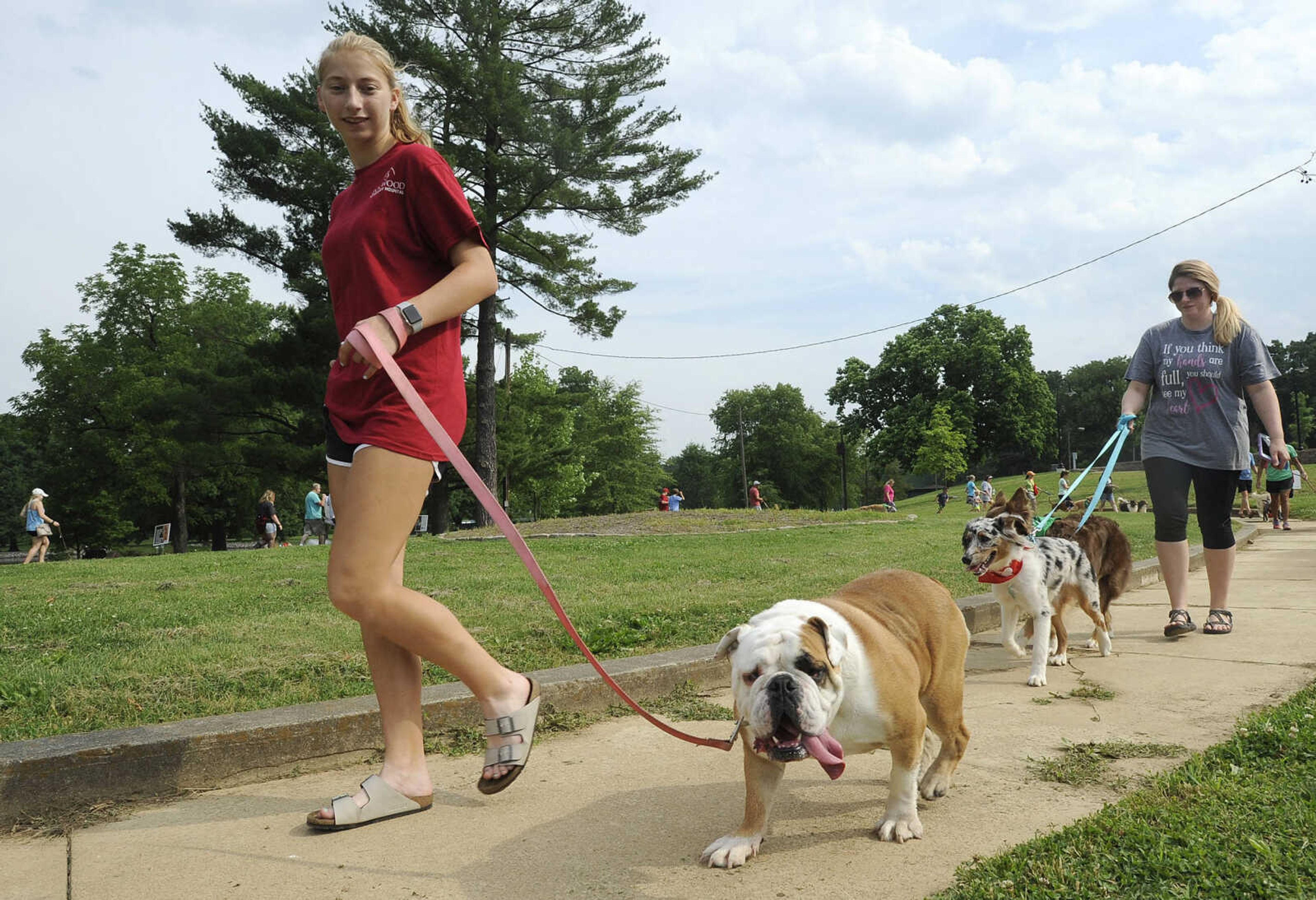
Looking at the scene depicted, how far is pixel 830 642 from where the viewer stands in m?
2.75

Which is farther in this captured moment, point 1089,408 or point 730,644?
point 1089,408

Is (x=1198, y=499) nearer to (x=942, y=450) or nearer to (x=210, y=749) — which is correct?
(x=210, y=749)

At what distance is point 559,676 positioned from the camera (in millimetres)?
4590

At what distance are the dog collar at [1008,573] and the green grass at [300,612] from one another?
5.78 ft

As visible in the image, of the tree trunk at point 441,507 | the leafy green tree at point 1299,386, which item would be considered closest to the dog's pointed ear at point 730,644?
the tree trunk at point 441,507

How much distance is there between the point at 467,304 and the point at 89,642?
424 centimetres

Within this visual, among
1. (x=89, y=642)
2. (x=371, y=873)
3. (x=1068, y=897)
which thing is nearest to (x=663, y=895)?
(x=371, y=873)

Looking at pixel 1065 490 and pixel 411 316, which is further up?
pixel 411 316

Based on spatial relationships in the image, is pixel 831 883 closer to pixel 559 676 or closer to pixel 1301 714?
pixel 559 676

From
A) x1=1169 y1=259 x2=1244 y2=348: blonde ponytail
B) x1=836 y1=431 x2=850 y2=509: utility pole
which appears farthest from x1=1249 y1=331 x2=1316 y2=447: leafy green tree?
x1=1169 y1=259 x2=1244 y2=348: blonde ponytail

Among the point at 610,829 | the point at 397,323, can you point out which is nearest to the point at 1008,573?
the point at 610,829

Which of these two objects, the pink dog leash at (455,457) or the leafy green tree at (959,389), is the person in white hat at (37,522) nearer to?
the pink dog leash at (455,457)

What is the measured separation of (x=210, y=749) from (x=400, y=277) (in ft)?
6.50

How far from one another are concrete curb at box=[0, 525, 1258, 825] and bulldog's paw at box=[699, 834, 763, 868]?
Answer: 175cm
